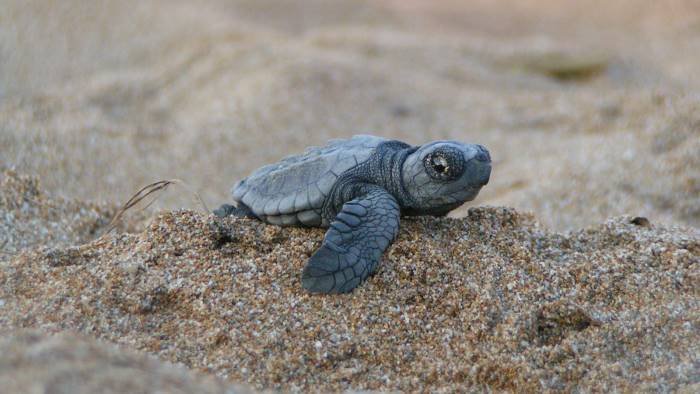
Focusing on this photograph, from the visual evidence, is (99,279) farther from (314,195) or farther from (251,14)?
(251,14)

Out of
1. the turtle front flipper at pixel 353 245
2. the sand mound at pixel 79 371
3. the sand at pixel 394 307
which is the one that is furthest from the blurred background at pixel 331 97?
the sand mound at pixel 79 371

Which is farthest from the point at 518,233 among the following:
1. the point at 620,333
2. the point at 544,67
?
the point at 544,67

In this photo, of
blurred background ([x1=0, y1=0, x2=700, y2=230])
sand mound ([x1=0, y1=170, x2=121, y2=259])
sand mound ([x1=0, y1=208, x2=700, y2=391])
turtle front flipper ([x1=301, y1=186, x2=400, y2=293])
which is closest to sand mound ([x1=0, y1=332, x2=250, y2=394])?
sand mound ([x1=0, y1=208, x2=700, y2=391])

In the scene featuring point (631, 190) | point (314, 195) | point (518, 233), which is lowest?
point (631, 190)

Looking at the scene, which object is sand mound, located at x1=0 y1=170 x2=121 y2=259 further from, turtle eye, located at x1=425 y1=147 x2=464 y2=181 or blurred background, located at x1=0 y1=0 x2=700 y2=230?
turtle eye, located at x1=425 y1=147 x2=464 y2=181

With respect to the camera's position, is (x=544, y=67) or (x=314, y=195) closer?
(x=314, y=195)

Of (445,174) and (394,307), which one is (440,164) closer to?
(445,174)

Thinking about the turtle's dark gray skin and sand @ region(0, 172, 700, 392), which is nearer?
sand @ region(0, 172, 700, 392)

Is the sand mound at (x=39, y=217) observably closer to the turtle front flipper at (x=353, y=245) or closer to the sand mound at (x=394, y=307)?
the sand mound at (x=394, y=307)
